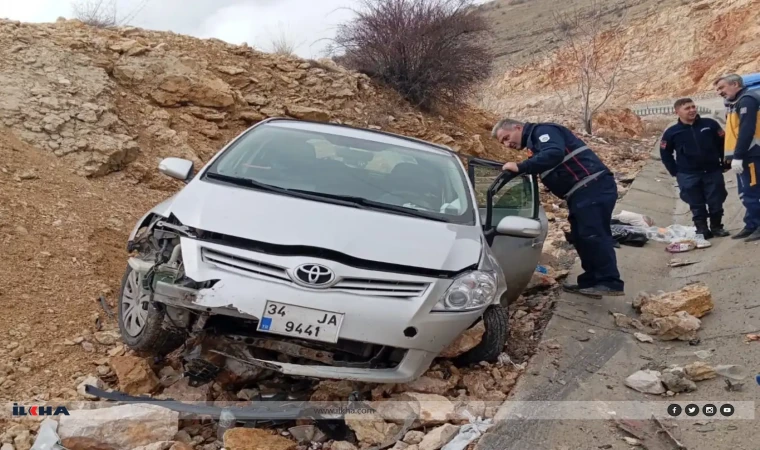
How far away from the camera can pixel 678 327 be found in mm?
4625

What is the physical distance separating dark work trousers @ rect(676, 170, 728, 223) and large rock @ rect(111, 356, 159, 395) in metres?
6.03

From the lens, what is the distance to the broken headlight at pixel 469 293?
132 inches

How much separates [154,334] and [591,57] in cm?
1759

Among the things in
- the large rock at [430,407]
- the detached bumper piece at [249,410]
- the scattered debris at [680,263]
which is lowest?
the scattered debris at [680,263]

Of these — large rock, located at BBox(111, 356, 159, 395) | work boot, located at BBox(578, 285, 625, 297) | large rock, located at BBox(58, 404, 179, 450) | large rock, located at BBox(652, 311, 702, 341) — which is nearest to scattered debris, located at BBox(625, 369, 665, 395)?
large rock, located at BBox(652, 311, 702, 341)

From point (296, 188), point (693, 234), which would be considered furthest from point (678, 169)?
point (296, 188)

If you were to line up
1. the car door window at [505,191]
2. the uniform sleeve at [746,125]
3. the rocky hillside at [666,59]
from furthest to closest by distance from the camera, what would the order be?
the rocky hillside at [666,59] < the uniform sleeve at [746,125] < the car door window at [505,191]

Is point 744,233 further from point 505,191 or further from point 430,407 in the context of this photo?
point 430,407

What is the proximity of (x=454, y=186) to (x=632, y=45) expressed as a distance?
115ft

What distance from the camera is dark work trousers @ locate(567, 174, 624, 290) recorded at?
5.42 m

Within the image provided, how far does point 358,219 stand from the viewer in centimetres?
361

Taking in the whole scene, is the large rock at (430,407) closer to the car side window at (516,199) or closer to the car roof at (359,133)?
the car side window at (516,199)

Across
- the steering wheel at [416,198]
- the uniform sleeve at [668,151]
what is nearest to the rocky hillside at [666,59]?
the uniform sleeve at [668,151]

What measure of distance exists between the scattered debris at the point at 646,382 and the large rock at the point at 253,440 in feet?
6.73
